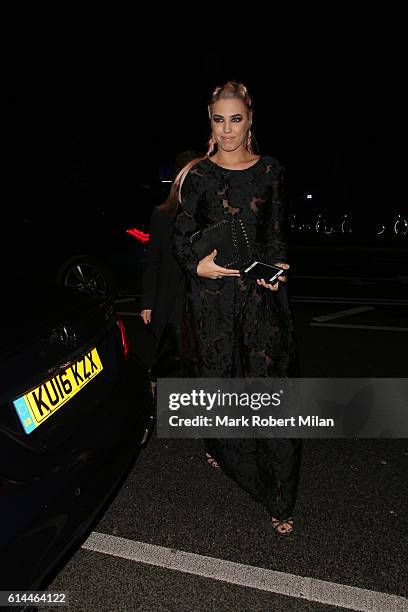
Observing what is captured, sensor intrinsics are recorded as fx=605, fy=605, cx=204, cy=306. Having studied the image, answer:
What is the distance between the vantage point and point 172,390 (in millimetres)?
4238

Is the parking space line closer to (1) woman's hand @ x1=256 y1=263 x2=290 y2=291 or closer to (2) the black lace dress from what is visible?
(2) the black lace dress

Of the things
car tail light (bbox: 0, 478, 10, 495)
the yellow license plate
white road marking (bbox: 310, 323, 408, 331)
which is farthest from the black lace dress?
white road marking (bbox: 310, 323, 408, 331)

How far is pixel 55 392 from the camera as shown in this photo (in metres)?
2.07

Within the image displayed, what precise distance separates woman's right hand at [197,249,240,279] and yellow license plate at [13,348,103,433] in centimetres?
60

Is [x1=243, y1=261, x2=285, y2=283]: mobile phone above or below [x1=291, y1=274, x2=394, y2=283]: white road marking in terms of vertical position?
above

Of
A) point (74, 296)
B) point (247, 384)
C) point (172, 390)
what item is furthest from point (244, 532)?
point (172, 390)

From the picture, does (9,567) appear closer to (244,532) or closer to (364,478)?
A: (244,532)

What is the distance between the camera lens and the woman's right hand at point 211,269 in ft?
8.68

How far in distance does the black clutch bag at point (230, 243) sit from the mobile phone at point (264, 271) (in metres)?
0.07

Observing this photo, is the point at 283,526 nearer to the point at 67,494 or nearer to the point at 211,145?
the point at 67,494

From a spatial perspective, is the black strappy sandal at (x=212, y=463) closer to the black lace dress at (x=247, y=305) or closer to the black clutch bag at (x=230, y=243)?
→ the black lace dress at (x=247, y=305)

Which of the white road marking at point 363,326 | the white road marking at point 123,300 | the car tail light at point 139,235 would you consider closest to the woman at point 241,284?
the white road marking at point 363,326

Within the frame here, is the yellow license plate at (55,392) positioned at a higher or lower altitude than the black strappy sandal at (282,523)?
higher

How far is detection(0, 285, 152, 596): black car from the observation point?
1.71 metres
